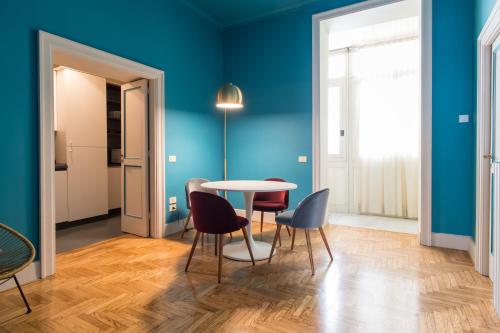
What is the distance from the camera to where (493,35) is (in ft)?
8.23

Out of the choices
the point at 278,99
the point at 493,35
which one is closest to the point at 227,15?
the point at 278,99

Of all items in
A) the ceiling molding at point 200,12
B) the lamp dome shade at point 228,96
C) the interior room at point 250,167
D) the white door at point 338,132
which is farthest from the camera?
the white door at point 338,132

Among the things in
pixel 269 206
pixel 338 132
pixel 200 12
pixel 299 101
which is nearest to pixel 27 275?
pixel 269 206

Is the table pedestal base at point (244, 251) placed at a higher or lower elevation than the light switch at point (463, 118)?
lower

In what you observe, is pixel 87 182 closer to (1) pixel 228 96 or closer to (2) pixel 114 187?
(2) pixel 114 187

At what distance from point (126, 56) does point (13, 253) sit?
2.38m

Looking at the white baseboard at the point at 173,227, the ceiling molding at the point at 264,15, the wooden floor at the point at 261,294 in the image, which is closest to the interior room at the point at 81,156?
the white baseboard at the point at 173,227

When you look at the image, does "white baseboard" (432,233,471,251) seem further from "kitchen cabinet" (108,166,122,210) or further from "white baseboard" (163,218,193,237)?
"kitchen cabinet" (108,166,122,210)

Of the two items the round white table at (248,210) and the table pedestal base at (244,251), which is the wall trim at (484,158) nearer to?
the round white table at (248,210)

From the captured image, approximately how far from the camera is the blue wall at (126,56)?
254 centimetres

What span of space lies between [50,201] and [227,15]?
143 inches

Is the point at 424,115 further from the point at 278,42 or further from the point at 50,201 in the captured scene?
the point at 50,201

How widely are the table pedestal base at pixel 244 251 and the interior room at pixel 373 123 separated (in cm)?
158

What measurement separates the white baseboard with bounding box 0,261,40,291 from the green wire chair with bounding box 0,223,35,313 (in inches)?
20.7
